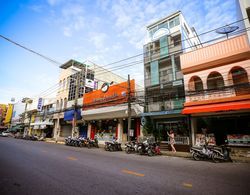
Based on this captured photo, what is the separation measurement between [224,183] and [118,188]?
340 cm

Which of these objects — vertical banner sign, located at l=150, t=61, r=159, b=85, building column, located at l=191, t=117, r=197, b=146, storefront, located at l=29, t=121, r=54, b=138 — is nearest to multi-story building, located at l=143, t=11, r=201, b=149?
vertical banner sign, located at l=150, t=61, r=159, b=85

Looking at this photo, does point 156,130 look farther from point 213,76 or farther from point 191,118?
point 213,76

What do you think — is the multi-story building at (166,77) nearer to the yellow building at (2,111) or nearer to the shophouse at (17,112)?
the shophouse at (17,112)

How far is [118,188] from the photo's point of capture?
12.9ft

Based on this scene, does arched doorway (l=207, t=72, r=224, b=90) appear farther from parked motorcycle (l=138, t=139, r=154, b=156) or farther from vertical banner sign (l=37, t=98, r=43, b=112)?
vertical banner sign (l=37, t=98, r=43, b=112)

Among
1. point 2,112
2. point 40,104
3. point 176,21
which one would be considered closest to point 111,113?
point 176,21

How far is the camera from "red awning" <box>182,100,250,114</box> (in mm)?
10289

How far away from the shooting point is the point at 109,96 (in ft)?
68.4

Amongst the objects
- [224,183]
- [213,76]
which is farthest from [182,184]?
[213,76]

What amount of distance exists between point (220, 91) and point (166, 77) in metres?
6.20

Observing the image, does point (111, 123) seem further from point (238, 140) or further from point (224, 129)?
point (238, 140)

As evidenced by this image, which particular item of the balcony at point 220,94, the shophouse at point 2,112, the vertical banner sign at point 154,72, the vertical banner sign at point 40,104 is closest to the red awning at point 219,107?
the balcony at point 220,94

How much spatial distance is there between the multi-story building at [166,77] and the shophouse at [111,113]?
221 cm

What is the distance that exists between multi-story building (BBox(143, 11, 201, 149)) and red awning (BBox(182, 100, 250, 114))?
189cm
